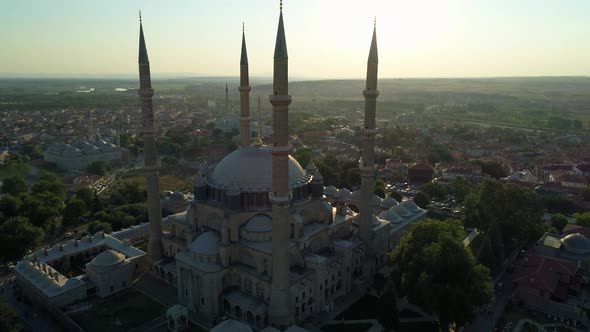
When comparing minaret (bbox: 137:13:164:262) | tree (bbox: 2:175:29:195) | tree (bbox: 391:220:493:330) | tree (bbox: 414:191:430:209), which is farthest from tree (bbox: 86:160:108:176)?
tree (bbox: 391:220:493:330)

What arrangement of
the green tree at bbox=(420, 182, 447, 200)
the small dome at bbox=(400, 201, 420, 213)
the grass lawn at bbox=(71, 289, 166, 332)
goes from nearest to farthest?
the grass lawn at bbox=(71, 289, 166, 332), the small dome at bbox=(400, 201, 420, 213), the green tree at bbox=(420, 182, 447, 200)

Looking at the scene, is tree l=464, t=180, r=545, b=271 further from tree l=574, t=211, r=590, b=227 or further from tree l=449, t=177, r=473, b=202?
tree l=449, t=177, r=473, b=202

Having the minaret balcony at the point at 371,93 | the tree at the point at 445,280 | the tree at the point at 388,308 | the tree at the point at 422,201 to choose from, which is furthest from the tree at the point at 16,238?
the tree at the point at 422,201

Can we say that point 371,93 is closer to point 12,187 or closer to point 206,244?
point 206,244

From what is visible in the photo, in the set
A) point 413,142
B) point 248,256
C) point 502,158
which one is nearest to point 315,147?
point 413,142

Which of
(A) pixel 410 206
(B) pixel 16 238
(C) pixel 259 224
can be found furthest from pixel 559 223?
(B) pixel 16 238

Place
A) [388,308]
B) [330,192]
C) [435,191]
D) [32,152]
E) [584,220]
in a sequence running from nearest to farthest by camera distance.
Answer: [388,308]
[584,220]
[330,192]
[435,191]
[32,152]
